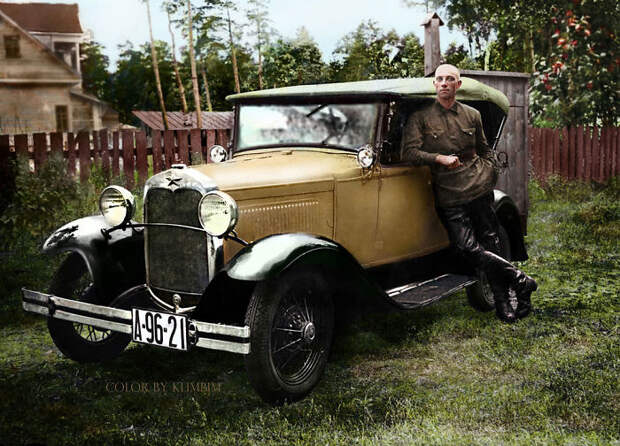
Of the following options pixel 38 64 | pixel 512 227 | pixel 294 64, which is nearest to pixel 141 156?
pixel 294 64

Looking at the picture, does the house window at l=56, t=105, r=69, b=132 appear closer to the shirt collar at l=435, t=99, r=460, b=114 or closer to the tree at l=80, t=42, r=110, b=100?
the tree at l=80, t=42, r=110, b=100

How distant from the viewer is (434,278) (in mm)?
5328

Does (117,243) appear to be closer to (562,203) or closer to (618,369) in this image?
(618,369)

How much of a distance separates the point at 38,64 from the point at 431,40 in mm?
16409

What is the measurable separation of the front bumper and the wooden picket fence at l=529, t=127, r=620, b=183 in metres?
9.75

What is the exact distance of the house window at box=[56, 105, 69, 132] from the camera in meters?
24.6

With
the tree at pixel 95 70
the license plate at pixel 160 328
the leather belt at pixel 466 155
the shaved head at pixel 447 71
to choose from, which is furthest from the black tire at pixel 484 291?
the tree at pixel 95 70

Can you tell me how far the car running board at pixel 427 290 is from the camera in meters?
4.55

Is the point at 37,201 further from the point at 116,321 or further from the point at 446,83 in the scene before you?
the point at 446,83

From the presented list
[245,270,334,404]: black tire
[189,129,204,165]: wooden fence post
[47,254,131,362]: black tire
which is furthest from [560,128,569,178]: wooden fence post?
[47,254,131,362]: black tire

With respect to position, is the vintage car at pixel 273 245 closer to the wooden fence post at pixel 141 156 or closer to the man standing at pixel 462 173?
the man standing at pixel 462 173

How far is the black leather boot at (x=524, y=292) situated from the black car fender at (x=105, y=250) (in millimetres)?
2600

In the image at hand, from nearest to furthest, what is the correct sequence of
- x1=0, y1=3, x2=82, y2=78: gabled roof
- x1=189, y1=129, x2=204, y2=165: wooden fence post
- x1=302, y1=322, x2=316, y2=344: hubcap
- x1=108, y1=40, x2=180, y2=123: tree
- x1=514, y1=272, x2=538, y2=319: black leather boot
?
x1=302, y1=322, x2=316, y2=344: hubcap
x1=514, y1=272, x2=538, y2=319: black leather boot
x1=189, y1=129, x2=204, y2=165: wooden fence post
x1=0, y1=3, x2=82, y2=78: gabled roof
x1=108, y1=40, x2=180, y2=123: tree

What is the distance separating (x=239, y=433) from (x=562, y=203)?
28.0 feet
